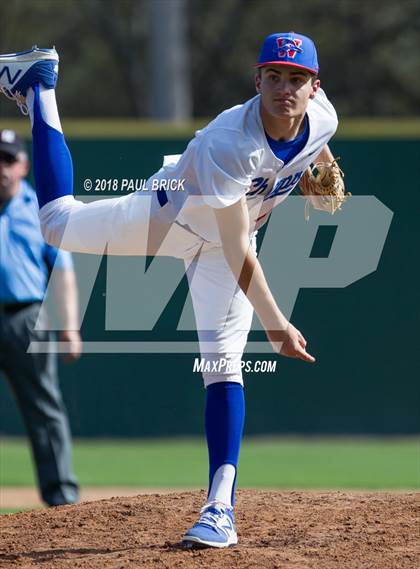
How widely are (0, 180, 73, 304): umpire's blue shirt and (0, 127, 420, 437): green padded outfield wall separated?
1.81 meters

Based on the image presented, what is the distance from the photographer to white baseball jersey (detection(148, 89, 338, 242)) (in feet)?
13.8

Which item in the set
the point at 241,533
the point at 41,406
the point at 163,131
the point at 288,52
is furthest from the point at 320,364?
the point at 288,52

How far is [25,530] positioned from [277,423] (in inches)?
180

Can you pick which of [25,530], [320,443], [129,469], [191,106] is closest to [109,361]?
[129,469]

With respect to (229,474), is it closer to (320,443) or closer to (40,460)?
(40,460)

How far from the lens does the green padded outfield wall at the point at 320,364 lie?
897 cm

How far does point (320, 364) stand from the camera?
9023 mm

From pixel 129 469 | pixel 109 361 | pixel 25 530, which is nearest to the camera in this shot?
pixel 25 530

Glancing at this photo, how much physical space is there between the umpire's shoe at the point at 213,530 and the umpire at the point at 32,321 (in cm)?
241

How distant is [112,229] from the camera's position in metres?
4.62

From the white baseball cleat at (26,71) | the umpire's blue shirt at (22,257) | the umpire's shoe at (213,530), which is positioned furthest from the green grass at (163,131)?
the umpire's shoe at (213,530)

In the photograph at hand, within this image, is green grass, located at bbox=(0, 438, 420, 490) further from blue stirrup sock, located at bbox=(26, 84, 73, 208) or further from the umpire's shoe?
blue stirrup sock, located at bbox=(26, 84, 73, 208)

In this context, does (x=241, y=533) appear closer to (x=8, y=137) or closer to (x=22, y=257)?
(x=22, y=257)

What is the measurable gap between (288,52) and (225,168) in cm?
51
